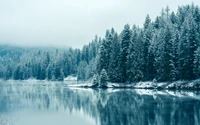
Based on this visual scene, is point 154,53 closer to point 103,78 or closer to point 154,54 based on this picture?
point 154,54

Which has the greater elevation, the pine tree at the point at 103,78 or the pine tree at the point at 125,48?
the pine tree at the point at 125,48

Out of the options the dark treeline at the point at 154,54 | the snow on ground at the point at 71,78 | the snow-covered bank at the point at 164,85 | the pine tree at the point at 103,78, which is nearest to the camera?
the snow-covered bank at the point at 164,85

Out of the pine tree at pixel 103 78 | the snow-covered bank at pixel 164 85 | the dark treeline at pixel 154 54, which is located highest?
the dark treeline at pixel 154 54

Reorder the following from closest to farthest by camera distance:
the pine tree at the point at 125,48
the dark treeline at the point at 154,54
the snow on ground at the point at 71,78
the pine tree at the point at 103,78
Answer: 1. the dark treeline at the point at 154,54
2. the pine tree at the point at 103,78
3. the pine tree at the point at 125,48
4. the snow on ground at the point at 71,78

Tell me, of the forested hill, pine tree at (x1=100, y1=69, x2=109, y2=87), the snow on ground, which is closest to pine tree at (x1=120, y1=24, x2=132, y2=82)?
the forested hill

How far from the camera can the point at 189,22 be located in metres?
81.4

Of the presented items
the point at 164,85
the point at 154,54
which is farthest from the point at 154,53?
the point at 164,85

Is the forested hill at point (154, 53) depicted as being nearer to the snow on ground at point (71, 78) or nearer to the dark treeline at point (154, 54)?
the dark treeline at point (154, 54)

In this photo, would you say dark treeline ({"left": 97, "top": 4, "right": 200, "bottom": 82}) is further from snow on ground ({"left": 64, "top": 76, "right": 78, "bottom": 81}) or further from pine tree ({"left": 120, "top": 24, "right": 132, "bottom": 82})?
snow on ground ({"left": 64, "top": 76, "right": 78, "bottom": 81})

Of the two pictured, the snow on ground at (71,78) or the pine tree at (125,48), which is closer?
the pine tree at (125,48)

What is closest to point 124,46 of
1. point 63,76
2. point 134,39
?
point 134,39

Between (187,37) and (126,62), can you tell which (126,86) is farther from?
(187,37)

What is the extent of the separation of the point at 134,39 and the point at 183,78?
23.1 m

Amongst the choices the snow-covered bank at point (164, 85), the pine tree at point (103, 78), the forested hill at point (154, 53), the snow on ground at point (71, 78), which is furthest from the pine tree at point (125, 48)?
the snow on ground at point (71, 78)
